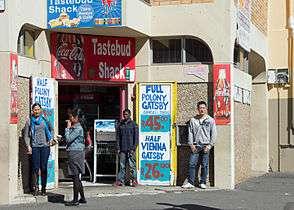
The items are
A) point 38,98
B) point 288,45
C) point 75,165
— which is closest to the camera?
point 75,165

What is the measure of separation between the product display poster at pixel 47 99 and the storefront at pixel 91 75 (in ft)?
1.59

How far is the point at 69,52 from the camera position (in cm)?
1491

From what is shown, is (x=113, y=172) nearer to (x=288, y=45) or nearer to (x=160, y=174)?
(x=160, y=174)

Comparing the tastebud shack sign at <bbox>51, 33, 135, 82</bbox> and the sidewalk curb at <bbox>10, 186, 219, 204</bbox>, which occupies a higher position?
the tastebud shack sign at <bbox>51, 33, 135, 82</bbox>

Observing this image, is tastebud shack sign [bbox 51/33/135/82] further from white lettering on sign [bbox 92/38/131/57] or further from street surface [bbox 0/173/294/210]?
street surface [bbox 0/173/294/210]

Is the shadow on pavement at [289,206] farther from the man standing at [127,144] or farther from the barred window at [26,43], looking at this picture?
the barred window at [26,43]

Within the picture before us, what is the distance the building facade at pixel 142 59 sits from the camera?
1382 cm

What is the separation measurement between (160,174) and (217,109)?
6.79 feet

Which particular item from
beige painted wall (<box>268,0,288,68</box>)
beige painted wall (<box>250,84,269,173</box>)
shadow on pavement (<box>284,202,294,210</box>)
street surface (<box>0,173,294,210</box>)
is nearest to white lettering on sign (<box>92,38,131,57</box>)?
street surface (<box>0,173,294,210</box>)

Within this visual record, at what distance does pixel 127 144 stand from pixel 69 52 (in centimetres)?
253

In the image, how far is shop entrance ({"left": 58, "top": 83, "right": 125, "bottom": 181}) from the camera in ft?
52.8

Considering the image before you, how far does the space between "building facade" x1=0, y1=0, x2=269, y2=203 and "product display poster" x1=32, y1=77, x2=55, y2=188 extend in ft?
0.51

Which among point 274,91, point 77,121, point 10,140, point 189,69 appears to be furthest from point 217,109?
point 274,91

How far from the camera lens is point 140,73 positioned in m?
15.8
